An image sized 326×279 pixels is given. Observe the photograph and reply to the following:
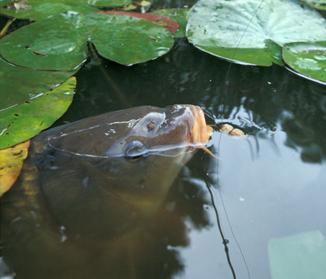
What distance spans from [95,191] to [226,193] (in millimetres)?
440

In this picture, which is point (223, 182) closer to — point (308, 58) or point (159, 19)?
point (308, 58)

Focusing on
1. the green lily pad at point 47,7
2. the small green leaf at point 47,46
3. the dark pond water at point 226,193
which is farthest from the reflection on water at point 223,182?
the green lily pad at point 47,7

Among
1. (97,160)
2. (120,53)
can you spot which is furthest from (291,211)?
(120,53)

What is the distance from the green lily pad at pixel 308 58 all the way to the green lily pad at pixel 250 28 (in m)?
0.05

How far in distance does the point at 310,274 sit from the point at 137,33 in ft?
4.56

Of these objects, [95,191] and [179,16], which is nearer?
[95,191]

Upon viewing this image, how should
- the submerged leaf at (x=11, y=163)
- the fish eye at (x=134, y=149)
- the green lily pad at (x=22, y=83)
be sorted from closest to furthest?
the submerged leaf at (x=11, y=163) < the fish eye at (x=134, y=149) < the green lily pad at (x=22, y=83)

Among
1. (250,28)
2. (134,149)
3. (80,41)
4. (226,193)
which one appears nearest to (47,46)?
(80,41)

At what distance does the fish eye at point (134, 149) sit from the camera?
5.36ft

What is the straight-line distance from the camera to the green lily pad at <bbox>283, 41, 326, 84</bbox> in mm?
2043

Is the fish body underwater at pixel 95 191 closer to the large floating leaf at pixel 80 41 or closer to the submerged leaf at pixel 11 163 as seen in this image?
the submerged leaf at pixel 11 163

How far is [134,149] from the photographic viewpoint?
164 centimetres

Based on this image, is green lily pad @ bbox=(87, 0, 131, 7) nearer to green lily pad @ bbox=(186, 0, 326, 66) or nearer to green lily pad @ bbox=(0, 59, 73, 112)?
green lily pad @ bbox=(186, 0, 326, 66)

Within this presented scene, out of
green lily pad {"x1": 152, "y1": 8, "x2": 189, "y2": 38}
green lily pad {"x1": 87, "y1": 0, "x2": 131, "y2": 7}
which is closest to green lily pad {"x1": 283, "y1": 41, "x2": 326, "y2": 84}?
green lily pad {"x1": 152, "y1": 8, "x2": 189, "y2": 38}
